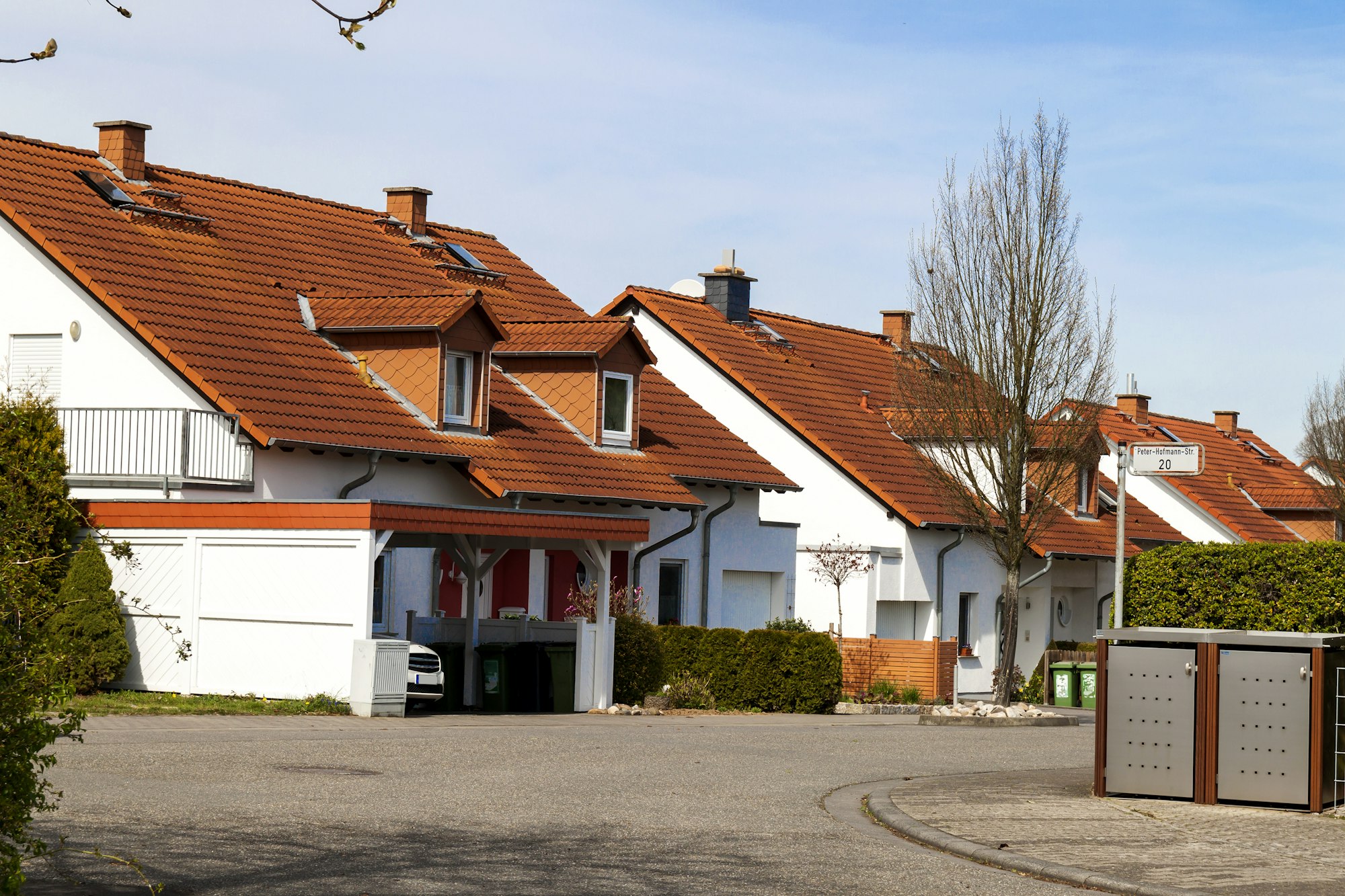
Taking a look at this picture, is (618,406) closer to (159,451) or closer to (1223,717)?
(159,451)

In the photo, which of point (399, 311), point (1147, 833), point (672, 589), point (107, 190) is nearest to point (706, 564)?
point (672, 589)

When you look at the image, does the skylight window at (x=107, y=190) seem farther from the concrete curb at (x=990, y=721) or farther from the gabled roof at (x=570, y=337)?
the concrete curb at (x=990, y=721)

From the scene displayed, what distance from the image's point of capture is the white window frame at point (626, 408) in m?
28.5

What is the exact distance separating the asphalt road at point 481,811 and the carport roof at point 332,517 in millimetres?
2439

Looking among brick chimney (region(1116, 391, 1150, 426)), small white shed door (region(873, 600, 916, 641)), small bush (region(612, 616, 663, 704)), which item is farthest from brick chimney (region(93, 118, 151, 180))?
brick chimney (region(1116, 391, 1150, 426))

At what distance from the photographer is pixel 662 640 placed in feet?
83.5

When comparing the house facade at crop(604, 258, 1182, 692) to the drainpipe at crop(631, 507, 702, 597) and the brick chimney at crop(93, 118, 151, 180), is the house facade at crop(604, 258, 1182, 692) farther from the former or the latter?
the brick chimney at crop(93, 118, 151, 180)

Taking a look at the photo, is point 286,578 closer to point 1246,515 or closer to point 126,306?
point 126,306

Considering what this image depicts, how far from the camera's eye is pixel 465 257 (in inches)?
1284

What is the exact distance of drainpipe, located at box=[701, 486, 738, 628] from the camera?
2984 cm

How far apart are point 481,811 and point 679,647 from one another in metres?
13.8

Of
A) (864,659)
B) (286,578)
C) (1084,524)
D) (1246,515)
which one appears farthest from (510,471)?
(1246,515)

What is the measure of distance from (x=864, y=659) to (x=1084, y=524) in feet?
33.8

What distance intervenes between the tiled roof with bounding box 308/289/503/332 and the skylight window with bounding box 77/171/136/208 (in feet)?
10.2
